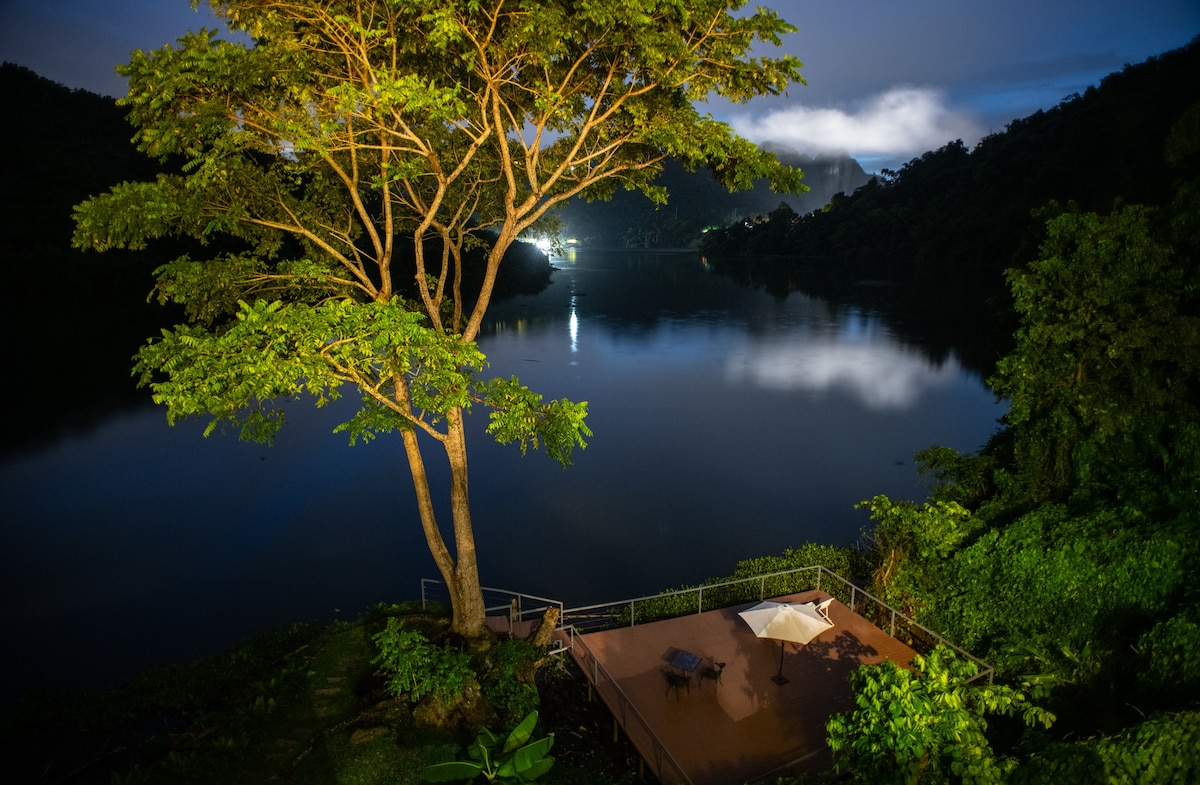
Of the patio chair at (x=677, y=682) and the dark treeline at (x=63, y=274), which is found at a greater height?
the dark treeline at (x=63, y=274)

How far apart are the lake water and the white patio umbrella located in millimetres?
7883

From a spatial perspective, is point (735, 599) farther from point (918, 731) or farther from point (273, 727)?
point (273, 727)

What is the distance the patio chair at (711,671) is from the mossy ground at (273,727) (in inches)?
70.7

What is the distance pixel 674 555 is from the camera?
877 inches

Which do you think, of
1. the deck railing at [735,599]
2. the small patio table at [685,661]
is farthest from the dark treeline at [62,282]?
the small patio table at [685,661]

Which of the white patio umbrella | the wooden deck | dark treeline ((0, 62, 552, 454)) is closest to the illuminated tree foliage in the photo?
the wooden deck

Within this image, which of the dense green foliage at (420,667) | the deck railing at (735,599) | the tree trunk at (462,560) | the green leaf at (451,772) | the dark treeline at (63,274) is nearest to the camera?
the green leaf at (451,772)

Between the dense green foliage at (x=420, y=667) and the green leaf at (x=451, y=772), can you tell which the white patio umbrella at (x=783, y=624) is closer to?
the dense green foliage at (x=420, y=667)

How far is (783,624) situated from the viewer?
12.4 m

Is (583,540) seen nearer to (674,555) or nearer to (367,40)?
(674,555)

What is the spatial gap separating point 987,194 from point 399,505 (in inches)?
3642

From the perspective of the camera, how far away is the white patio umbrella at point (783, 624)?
12.3 metres

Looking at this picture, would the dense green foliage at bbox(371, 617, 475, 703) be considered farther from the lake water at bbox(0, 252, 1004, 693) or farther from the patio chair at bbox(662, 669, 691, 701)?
the lake water at bbox(0, 252, 1004, 693)

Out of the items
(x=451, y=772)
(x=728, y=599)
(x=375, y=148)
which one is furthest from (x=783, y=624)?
(x=375, y=148)
